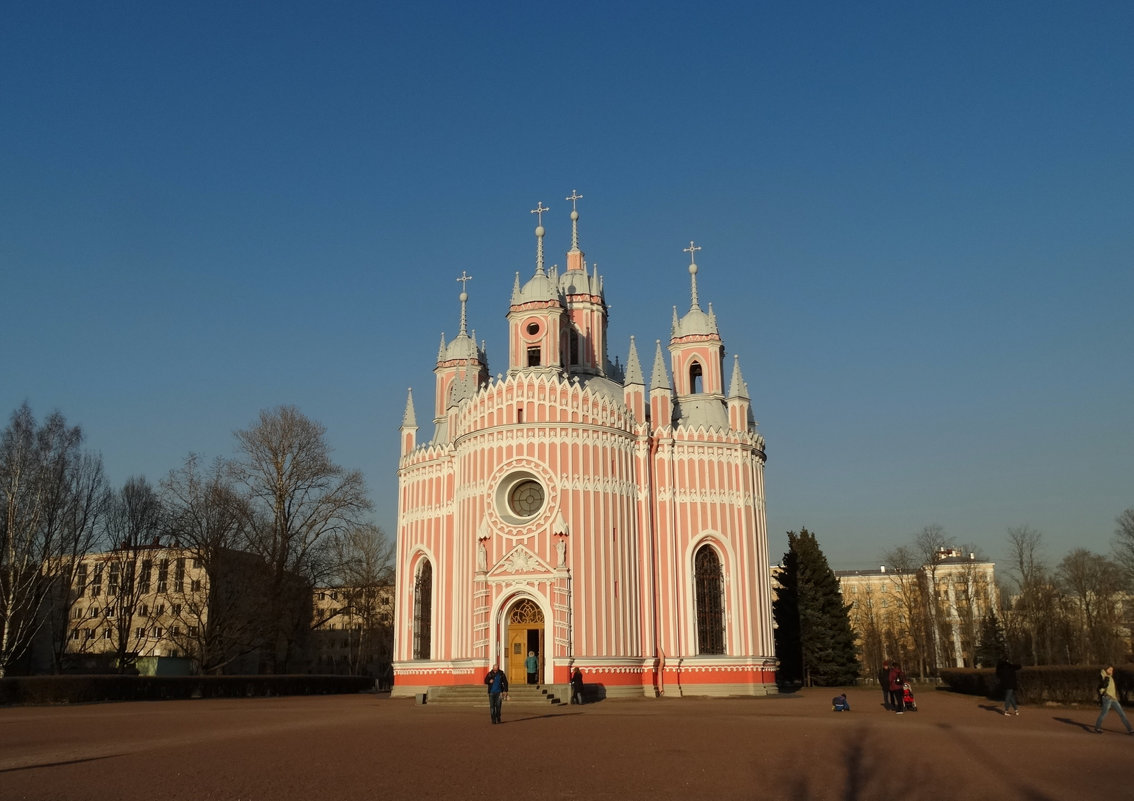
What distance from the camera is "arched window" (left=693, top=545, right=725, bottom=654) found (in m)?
41.8

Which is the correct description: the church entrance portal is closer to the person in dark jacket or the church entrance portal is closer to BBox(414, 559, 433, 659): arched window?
the person in dark jacket

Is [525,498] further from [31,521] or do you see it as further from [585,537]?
[31,521]

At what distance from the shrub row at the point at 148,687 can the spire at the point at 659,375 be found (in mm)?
26271

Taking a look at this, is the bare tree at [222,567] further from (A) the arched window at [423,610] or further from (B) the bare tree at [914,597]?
(B) the bare tree at [914,597]

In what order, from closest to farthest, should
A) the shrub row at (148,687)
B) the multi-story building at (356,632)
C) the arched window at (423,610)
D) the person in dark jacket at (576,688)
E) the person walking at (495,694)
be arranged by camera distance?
1. the person walking at (495,694)
2. the person in dark jacket at (576,688)
3. the shrub row at (148,687)
4. the arched window at (423,610)
5. the multi-story building at (356,632)

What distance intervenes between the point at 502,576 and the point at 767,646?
13.4m

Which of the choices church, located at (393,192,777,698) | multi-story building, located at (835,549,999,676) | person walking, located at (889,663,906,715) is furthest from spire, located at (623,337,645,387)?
multi-story building, located at (835,549,999,676)

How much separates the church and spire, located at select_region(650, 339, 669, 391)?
8 cm

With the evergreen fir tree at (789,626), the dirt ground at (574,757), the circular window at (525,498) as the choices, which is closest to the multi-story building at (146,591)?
the circular window at (525,498)

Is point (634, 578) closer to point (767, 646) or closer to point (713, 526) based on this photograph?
point (713, 526)

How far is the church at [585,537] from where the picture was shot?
129 ft

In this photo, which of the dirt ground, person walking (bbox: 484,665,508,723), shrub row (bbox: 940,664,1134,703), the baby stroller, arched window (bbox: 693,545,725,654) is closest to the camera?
the dirt ground

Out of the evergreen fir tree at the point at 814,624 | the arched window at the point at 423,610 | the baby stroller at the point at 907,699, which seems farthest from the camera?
the evergreen fir tree at the point at 814,624

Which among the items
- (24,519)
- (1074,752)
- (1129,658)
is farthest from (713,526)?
(1129,658)
